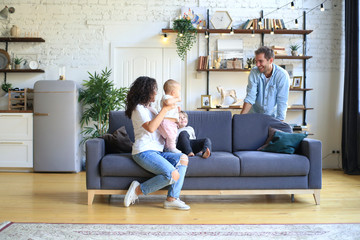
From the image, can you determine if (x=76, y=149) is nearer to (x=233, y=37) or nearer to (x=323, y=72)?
(x=233, y=37)

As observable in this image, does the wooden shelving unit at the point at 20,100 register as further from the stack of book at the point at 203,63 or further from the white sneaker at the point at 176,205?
the white sneaker at the point at 176,205

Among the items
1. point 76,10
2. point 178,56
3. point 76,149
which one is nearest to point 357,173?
point 178,56

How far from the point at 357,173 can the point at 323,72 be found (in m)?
1.74

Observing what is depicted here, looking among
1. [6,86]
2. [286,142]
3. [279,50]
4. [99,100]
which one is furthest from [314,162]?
[6,86]

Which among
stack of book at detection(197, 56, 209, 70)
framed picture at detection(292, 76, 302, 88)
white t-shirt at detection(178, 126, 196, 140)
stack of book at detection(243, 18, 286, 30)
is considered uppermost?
stack of book at detection(243, 18, 286, 30)

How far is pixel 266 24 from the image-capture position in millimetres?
6172

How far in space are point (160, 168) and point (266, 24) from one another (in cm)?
386

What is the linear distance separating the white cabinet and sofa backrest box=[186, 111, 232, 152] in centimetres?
288

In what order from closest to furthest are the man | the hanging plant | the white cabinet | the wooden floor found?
1. the wooden floor
2. the man
3. the white cabinet
4. the hanging plant

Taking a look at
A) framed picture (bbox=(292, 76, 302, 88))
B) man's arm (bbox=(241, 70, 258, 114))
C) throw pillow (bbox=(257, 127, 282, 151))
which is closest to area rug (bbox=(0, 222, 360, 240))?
throw pillow (bbox=(257, 127, 282, 151))

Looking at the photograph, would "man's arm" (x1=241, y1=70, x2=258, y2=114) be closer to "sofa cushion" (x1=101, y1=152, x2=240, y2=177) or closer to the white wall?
"sofa cushion" (x1=101, y1=152, x2=240, y2=177)

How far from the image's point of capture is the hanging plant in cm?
599

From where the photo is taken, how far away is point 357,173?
5652 mm

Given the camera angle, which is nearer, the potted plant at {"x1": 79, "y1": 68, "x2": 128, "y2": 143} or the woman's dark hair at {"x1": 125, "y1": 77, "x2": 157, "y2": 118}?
the woman's dark hair at {"x1": 125, "y1": 77, "x2": 157, "y2": 118}
